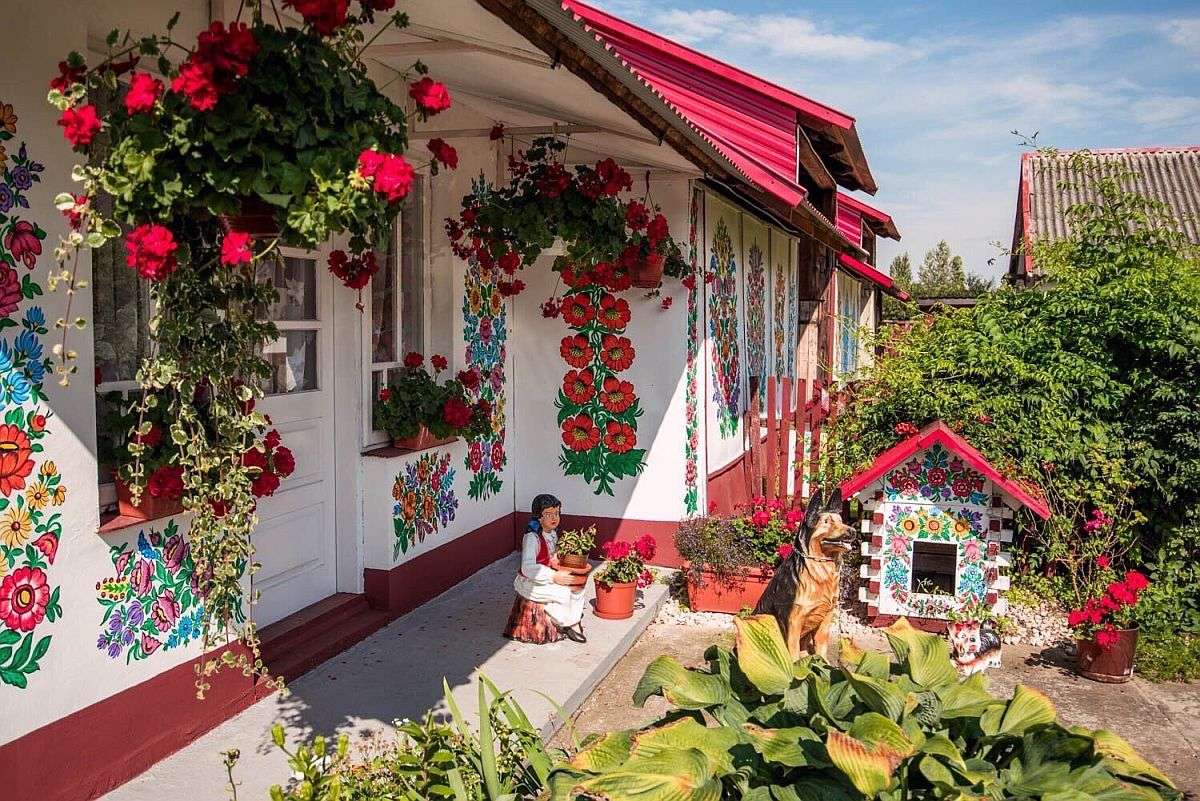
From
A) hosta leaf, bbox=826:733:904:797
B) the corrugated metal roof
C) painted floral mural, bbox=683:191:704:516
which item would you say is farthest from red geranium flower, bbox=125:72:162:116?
the corrugated metal roof

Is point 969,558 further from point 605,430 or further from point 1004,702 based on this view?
point 1004,702

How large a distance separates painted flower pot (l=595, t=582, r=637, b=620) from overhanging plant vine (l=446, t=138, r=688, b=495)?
54.2 inches

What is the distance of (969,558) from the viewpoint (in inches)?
245

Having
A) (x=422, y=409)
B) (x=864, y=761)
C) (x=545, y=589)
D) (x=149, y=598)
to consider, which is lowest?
(x=545, y=589)

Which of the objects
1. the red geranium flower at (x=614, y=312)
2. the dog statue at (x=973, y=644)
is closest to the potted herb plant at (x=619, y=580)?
the red geranium flower at (x=614, y=312)

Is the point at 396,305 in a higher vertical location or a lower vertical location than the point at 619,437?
higher

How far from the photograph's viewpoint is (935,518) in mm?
6277

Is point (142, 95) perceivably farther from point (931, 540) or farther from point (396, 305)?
point (931, 540)

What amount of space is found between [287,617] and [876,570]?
3.55m

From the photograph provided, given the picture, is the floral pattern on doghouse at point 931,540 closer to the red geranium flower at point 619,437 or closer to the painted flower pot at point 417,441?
the red geranium flower at point 619,437

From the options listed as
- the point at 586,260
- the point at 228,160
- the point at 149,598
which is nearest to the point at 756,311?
the point at 586,260

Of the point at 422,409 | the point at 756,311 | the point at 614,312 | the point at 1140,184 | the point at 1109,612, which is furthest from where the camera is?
the point at 1140,184

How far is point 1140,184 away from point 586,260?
19.7m

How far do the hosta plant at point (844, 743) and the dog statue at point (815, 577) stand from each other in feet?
9.46
